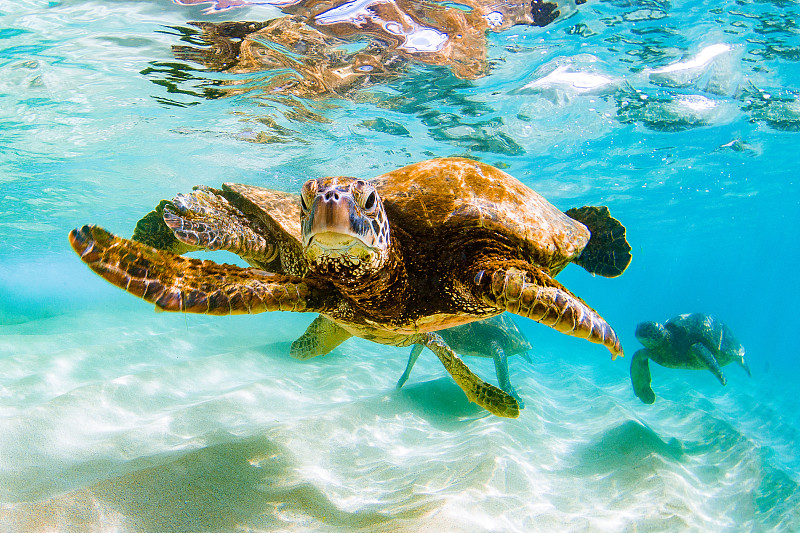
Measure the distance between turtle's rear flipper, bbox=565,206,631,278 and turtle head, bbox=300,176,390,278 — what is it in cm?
303

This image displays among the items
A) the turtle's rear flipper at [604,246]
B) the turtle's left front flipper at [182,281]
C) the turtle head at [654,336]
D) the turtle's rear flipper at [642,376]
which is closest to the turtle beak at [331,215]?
the turtle's left front flipper at [182,281]

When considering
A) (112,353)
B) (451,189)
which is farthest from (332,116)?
(451,189)

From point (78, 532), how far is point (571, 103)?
45.3 ft

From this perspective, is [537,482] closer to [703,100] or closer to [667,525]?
[667,525]

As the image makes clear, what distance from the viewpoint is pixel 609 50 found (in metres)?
9.46

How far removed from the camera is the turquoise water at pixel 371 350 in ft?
11.1

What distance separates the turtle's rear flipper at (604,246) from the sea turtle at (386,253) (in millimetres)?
14

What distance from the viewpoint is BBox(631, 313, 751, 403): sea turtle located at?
27.9 feet

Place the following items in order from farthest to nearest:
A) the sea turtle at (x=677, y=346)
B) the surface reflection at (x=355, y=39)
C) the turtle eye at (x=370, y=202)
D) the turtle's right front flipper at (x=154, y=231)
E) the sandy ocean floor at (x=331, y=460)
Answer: the sea turtle at (x=677, y=346)
the surface reflection at (x=355, y=39)
the turtle's right front flipper at (x=154, y=231)
the sandy ocean floor at (x=331, y=460)
the turtle eye at (x=370, y=202)

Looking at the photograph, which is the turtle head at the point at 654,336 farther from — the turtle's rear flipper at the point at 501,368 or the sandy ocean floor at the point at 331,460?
the turtle's rear flipper at the point at 501,368

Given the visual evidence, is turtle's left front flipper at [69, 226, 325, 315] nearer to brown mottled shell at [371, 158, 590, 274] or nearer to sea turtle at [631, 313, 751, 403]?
brown mottled shell at [371, 158, 590, 274]

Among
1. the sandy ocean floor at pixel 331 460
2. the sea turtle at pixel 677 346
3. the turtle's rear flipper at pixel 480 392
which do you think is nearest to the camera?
the sandy ocean floor at pixel 331 460

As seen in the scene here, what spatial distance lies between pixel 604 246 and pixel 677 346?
604 centimetres

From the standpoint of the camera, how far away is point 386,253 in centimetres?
256
